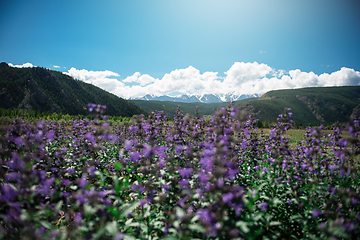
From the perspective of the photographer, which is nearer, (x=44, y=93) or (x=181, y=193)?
(x=181, y=193)

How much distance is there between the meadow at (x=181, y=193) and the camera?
280 cm

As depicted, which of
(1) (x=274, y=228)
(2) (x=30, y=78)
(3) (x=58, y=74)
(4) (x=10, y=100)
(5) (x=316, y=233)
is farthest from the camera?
(3) (x=58, y=74)

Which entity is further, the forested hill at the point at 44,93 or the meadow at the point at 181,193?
the forested hill at the point at 44,93

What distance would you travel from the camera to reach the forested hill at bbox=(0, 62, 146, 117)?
82.1 m

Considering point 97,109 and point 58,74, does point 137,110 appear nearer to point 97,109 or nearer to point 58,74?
point 58,74

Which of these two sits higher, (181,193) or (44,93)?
(44,93)

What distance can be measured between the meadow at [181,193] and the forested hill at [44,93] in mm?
104451

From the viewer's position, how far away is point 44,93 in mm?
93438

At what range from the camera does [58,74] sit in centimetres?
12638

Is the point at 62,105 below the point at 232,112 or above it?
above

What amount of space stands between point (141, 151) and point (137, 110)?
490 feet

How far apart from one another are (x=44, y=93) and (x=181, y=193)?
12495 centimetres

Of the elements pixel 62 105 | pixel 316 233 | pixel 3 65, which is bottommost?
pixel 316 233

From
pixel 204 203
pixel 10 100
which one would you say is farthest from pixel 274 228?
pixel 10 100
